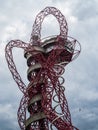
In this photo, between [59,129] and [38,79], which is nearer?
[59,129]

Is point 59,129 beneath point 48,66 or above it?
beneath

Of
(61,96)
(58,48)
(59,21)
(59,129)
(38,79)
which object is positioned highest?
(59,21)

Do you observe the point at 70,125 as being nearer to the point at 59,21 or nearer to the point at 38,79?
the point at 38,79

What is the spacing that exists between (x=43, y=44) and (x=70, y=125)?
1814 centimetres

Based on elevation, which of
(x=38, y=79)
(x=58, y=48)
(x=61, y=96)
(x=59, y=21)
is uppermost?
(x=59, y=21)

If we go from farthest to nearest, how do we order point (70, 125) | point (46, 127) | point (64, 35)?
1. point (64, 35)
2. point (46, 127)
3. point (70, 125)

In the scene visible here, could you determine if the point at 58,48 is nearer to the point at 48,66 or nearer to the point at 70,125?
the point at 48,66

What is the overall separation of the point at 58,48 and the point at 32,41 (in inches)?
273

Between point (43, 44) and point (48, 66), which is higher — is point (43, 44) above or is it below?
above

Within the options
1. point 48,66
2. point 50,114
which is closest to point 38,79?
point 48,66

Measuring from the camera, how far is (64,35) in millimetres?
75375

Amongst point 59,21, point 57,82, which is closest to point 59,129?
point 57,82

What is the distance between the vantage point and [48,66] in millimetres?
71375

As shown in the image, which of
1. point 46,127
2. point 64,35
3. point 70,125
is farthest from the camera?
point 64,35
